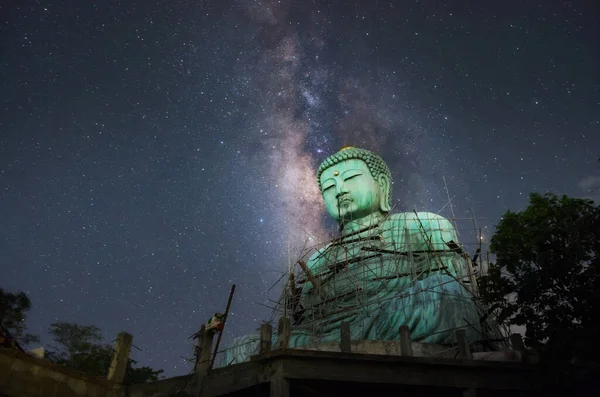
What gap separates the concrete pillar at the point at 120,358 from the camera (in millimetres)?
11219

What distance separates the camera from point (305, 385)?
Answer: 10.7 meters

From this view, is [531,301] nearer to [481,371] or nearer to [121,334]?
[481,371]

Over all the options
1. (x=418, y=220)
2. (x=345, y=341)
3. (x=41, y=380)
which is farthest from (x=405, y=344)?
(x=418, y=220)

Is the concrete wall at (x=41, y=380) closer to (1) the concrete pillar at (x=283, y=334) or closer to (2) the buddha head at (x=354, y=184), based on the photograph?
(1) the concrete pillar at (x=283, y=334)

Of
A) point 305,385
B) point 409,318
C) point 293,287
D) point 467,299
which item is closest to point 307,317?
point 293,287

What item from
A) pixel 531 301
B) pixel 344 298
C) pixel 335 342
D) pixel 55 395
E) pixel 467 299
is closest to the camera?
pixel 55 395

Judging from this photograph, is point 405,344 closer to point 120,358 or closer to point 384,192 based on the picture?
point 120,358

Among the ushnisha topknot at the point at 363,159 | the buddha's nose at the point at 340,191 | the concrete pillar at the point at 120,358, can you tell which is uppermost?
the ushnisha topknot at the point at 363,159

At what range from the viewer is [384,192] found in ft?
69.4

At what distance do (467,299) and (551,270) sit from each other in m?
4.00

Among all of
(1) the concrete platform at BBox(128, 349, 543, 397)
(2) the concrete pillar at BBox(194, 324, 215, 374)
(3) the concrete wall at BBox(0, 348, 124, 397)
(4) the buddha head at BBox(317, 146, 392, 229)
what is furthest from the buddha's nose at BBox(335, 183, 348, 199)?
(3) the concrete wall at BBox(0, 348, 124, 397)

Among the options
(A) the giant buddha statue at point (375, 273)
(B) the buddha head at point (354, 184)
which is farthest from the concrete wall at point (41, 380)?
(B) the buddha head at point (354, 184)

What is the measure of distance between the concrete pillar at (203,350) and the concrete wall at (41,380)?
1637 millimetres

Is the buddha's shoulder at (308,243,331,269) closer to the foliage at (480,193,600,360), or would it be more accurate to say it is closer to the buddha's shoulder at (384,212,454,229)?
the buddha's shoulder at (384,212,454,229)
